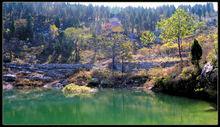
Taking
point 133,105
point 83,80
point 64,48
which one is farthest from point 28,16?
point 133,105

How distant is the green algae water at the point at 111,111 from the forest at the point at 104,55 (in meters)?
0.61

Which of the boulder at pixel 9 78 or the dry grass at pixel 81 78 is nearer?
the dry grass at pixel 81 78

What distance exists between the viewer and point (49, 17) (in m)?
110

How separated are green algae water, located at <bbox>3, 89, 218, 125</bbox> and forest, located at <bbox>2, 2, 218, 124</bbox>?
61 cm

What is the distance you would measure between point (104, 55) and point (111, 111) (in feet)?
164

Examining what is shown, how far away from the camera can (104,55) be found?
77062 mm

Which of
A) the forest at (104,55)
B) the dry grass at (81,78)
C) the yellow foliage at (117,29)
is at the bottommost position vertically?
the dry grass at (81,78)

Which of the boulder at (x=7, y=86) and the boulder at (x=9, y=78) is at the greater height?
the boulder at (x=9, y=78)

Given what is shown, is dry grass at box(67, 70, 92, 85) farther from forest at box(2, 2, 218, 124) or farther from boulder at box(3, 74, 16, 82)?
boulder at box(3, 74, 16, 82)

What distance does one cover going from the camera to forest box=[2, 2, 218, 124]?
3425 centimetres

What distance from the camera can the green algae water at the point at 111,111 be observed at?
22.0m

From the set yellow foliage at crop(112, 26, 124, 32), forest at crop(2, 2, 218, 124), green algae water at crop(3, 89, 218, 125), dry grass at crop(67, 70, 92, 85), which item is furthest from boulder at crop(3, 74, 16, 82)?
yellow foliage at crop(112, 26, 124, 32)

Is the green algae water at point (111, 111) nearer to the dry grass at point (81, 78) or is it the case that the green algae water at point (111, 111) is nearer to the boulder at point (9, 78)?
the dry grass at point (81, 78)

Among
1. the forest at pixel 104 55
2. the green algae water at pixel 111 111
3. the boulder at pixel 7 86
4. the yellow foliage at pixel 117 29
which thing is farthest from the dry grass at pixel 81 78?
the yellow foliage at pixel 117 29
